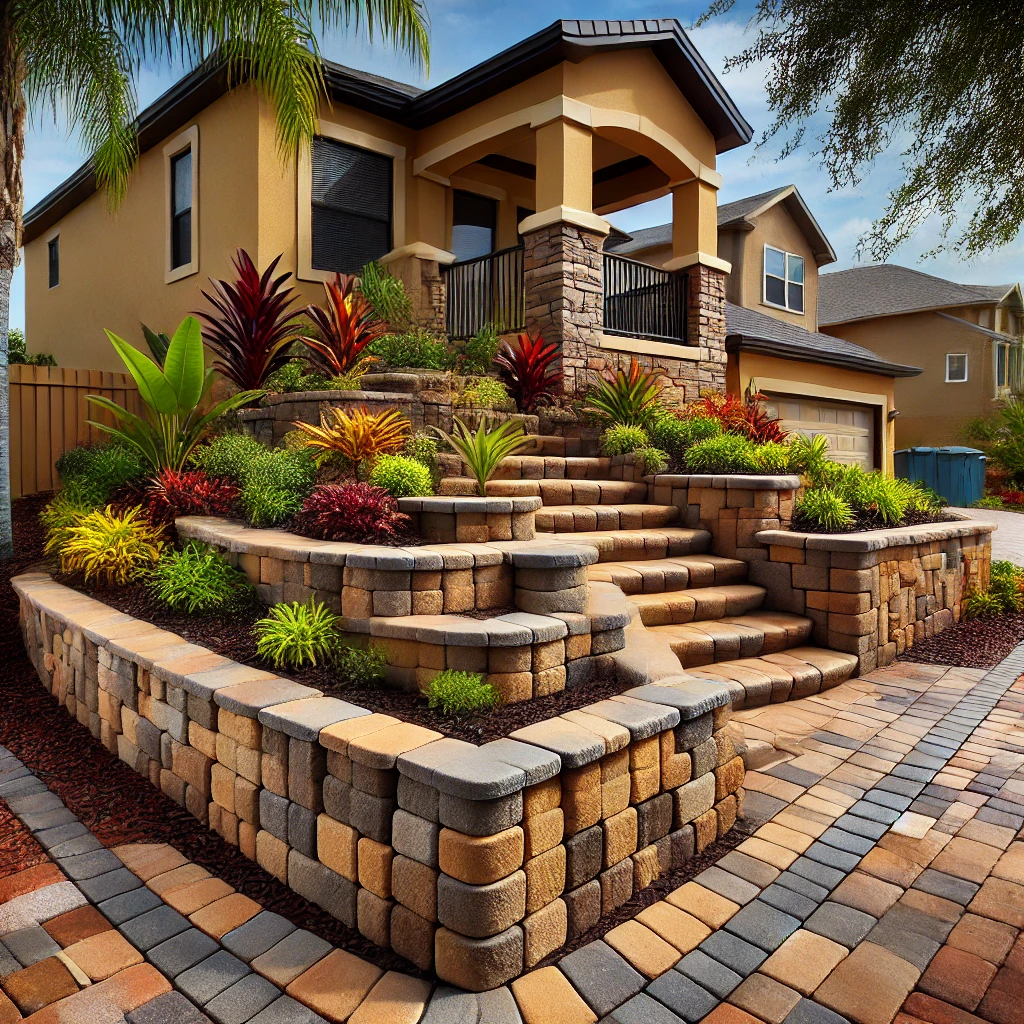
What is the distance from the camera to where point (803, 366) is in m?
12.3

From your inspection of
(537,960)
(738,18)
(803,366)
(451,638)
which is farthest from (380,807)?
(803,366)

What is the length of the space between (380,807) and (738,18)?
126 inches

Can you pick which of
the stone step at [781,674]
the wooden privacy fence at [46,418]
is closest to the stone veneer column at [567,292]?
the stone step at [781,674]

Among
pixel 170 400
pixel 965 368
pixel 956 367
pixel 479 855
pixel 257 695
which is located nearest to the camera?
pixel 479 855

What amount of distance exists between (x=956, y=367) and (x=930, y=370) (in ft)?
2.20

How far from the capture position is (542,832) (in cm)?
230

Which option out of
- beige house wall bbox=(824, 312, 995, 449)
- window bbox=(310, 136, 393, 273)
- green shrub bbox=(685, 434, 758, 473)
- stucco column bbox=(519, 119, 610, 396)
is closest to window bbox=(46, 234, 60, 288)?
window bbox=(310, 136, 393, 273)

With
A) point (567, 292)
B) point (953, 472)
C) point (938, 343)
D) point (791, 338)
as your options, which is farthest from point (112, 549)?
point (938, 343)

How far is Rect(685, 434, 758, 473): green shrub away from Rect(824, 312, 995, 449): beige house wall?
17.6 metres

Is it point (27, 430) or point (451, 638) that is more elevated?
point (27, 430)

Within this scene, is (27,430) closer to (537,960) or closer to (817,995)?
(537,960)

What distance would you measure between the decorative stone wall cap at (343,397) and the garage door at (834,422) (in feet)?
23.8

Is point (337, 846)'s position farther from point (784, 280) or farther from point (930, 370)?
point (930, 370)

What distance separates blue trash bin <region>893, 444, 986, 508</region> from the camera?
15.2 m
